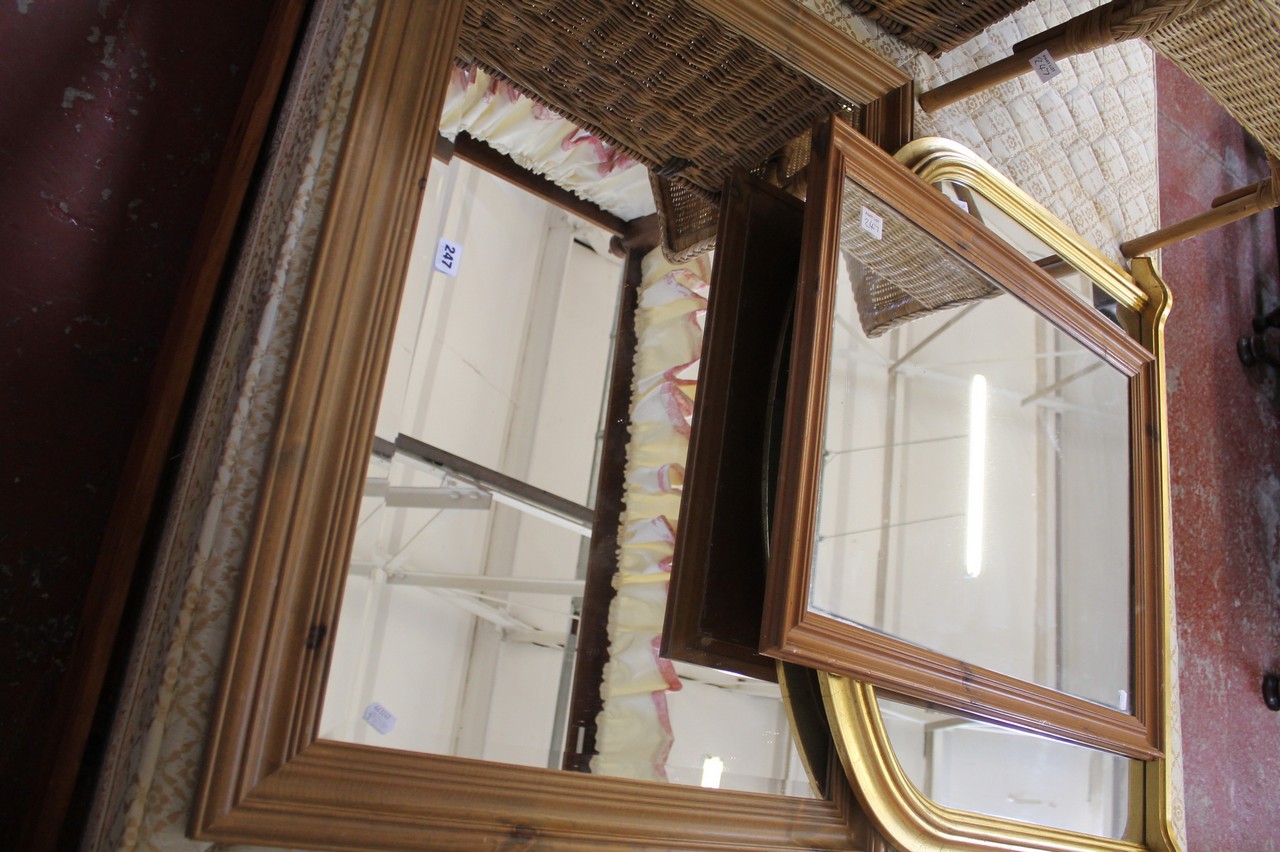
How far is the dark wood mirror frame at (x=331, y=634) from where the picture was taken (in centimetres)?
62

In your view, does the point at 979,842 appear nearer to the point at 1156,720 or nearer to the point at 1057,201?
the point at 1156,720

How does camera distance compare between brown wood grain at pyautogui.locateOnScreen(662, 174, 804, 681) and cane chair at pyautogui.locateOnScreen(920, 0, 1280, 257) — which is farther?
cane chair at pyautogui.locateOnScreen(920, 0, 1280, 257)

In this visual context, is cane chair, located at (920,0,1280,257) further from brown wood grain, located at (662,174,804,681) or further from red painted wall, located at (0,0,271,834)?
red painted wall, located at (0,0,271,834)

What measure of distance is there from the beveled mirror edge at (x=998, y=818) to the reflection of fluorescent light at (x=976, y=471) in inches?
8.4

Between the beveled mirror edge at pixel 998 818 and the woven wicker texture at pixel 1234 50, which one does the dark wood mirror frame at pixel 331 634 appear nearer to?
the beveled mirror edge at pixel 998 818

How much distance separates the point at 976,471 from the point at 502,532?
55 centimetres

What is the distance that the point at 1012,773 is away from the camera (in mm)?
1084

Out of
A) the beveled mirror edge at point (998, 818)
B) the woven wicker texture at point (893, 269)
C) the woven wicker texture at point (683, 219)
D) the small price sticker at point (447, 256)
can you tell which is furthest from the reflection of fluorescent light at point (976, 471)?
the small price sticker at point (447, 256)

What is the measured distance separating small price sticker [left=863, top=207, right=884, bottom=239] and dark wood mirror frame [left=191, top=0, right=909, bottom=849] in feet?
1.43

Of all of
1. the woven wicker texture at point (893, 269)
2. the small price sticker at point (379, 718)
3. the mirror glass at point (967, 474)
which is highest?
the woven wicker texture at point (893, 269)

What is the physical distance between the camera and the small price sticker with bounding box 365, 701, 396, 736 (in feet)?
2.25

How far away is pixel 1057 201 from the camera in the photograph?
1.48 m

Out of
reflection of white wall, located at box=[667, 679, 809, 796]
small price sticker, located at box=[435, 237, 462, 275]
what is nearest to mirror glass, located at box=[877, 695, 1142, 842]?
reflection of white wall, located at box=[667, 679, 809, 796]

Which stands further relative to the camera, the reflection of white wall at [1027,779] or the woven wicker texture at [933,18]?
the woven wicker texture at [933,18]
